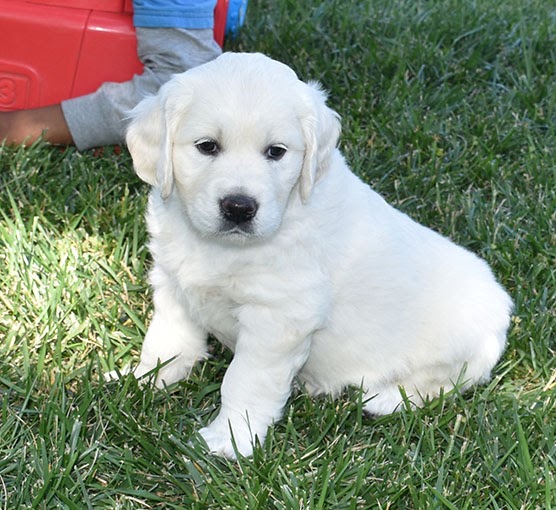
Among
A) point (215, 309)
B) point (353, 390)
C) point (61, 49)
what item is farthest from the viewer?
point (61, 49)

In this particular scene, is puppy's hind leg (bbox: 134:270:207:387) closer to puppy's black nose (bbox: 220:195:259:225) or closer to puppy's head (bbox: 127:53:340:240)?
puppy's head (bbox: 127:53:340:240)

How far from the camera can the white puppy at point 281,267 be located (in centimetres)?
330

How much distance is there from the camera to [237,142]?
329 cm

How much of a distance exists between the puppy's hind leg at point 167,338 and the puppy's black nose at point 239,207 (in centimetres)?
70

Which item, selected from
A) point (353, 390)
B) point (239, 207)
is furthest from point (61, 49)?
point (353, 390)

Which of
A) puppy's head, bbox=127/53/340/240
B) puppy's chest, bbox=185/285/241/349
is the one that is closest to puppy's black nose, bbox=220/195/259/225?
puppy's head, bbox=127/53/340/240

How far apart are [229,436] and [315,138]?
3.70ft

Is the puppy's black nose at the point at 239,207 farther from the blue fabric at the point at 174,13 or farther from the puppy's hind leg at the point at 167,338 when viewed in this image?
the blue fabric at the point at 174,13

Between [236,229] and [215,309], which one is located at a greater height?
[236,229]

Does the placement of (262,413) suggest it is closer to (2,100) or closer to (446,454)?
(446,454)

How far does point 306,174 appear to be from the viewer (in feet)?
11.3

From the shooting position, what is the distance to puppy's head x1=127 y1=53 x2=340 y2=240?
326 centimetres

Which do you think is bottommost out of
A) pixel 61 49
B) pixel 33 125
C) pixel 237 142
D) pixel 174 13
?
pixel 33 125

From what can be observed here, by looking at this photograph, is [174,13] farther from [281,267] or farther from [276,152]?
[281,267]
